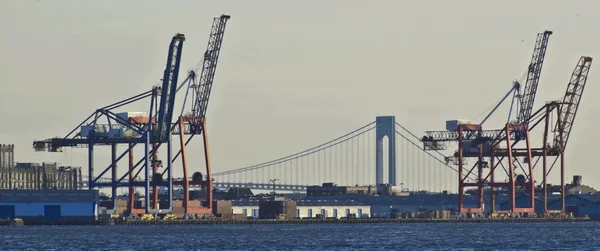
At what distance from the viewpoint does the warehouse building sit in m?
195

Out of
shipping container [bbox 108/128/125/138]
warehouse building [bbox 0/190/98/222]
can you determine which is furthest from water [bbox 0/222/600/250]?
shipping container [bbox 108/128/125/138]

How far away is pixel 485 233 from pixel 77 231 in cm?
4273

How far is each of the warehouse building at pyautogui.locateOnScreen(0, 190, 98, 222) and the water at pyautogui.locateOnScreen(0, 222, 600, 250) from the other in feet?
43.0

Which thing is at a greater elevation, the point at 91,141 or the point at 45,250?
the point at 91,141

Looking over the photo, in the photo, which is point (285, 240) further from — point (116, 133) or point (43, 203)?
point (116, 133)

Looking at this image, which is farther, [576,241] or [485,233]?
[485,233]

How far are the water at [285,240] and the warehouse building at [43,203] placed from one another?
13.1 m

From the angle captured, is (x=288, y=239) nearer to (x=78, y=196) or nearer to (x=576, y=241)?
(x=576, y=241)

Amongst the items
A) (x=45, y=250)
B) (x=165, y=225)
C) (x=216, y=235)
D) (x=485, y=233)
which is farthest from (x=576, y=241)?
(x=165, y=225)

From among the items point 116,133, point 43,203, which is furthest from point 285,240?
point 116,133

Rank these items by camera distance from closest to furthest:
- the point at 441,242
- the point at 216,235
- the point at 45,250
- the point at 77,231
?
the point at 45,250
the point at 441,242
the point at 216,235
the point at 77,231

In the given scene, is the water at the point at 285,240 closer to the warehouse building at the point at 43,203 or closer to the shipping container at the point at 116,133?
the warehouse building at the point at 43,203

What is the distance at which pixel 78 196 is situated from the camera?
195500mm

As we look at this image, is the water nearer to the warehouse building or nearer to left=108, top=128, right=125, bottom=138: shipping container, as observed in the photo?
the warehouse building
